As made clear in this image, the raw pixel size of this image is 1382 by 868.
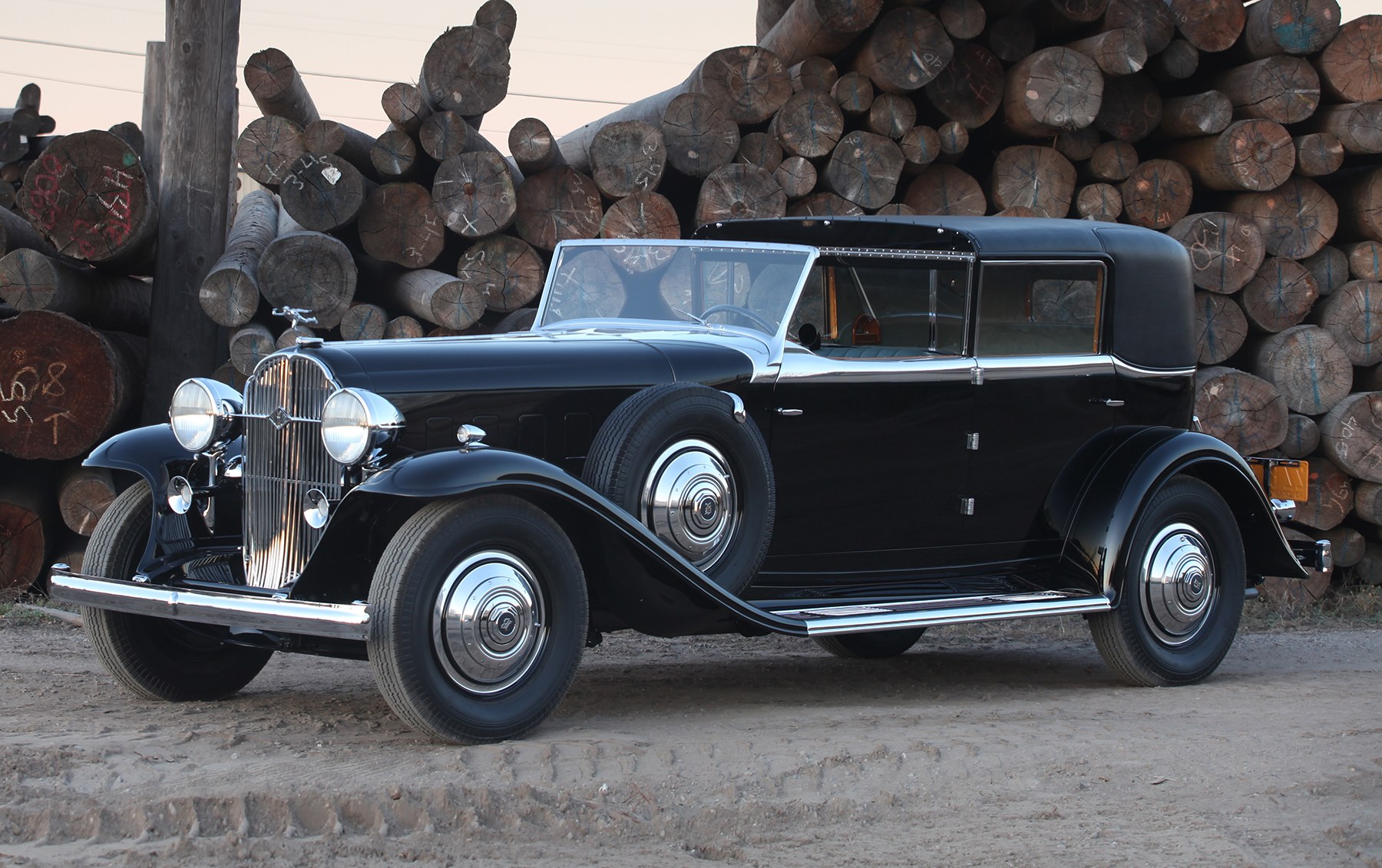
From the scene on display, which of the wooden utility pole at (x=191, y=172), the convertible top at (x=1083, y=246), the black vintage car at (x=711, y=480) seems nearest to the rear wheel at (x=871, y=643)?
the black vintage car at (x=711, y=480)

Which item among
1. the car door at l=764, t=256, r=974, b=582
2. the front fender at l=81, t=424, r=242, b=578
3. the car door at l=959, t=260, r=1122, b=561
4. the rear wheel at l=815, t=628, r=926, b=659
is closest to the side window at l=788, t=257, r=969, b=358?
the car door at l=764, t=256, r=974, b=582

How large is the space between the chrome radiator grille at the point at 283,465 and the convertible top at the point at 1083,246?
2.06 m

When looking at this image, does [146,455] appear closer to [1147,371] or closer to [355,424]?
[355,424]

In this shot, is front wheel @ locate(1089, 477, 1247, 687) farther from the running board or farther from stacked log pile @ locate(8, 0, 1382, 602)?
stacked log pile @ locate(8, 0, 1382, 602)

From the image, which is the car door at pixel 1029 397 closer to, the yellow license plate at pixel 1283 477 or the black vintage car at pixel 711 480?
the black vintage car at pixel 711 480

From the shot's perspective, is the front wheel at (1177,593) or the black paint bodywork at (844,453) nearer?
the black paint bodywork at (844,453)

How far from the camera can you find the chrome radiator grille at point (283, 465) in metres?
4.39

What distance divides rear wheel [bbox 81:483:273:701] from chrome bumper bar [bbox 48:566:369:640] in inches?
9.9

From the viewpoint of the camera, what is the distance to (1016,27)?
8.62 meters

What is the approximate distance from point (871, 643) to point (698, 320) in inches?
74.2

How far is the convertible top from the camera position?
221 inches

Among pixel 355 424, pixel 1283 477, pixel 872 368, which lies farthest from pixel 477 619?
pixel 1283 477

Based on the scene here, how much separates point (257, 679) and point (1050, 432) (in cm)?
324

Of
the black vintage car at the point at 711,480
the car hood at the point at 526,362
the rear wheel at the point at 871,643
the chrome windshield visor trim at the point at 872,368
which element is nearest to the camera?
the black vintage car at the point at 711,480
